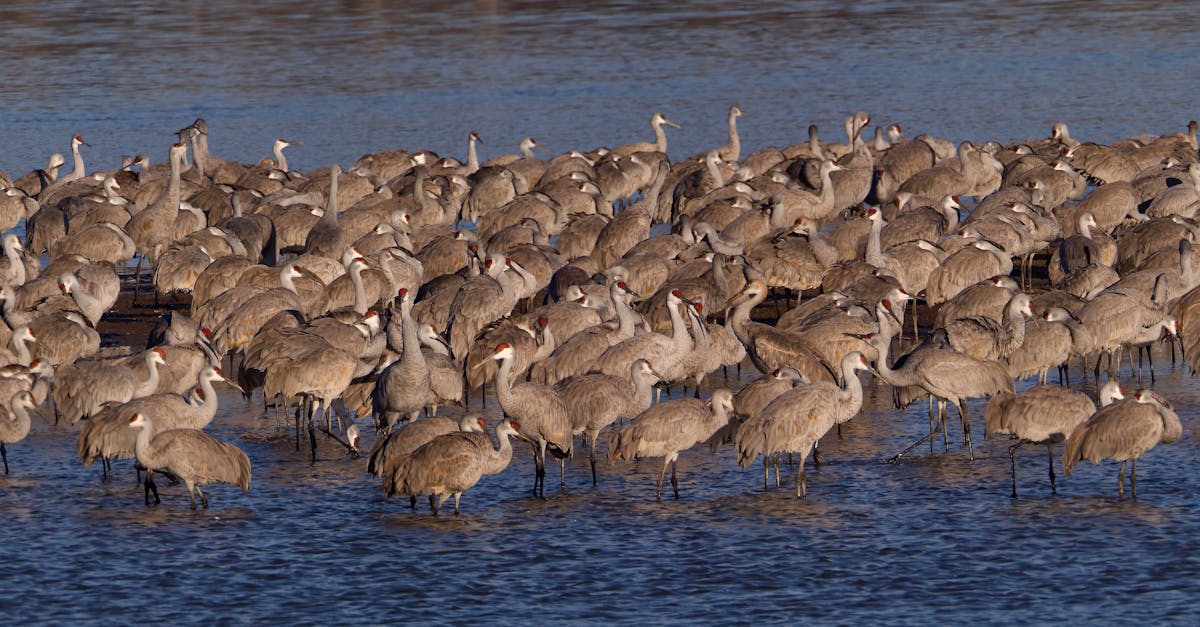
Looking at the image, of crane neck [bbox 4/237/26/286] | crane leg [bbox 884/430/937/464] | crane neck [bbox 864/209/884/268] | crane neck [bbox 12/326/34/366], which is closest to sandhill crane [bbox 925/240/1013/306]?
crane neck [bbox 864/209/884/268]

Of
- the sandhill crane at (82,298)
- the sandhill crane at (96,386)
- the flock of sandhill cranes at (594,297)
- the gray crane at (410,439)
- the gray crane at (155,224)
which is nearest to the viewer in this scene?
the gray crane at (410,439)

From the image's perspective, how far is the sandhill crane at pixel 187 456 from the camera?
1666cm

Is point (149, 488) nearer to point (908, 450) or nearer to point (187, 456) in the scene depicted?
point (187, 456)

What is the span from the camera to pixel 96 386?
18938mm

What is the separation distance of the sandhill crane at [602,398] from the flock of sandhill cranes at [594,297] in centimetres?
3

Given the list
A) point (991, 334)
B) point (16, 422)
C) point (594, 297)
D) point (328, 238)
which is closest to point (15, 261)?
point (328, 238)

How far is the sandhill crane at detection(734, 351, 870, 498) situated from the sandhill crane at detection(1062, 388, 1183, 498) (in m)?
2.09

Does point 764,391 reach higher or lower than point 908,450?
higher

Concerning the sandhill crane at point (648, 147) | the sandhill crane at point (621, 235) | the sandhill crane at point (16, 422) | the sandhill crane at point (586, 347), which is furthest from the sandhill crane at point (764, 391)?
the sandhill crane at point (648, 147)

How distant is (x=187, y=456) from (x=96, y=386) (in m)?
2.73

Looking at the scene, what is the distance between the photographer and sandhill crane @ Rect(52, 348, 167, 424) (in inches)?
745

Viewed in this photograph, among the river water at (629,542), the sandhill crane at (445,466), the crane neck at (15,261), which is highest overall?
the crane neck at (15,261)

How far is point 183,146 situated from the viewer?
3045cm

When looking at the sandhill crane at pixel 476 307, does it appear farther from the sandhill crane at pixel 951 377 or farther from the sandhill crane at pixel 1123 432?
the sandhill crane at pixel 1123 432
